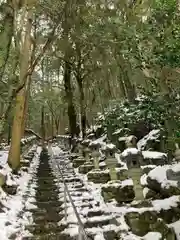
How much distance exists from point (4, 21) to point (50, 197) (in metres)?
5.70

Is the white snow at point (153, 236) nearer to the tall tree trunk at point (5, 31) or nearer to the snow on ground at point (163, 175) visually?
the snow on ground at point (163, 175)

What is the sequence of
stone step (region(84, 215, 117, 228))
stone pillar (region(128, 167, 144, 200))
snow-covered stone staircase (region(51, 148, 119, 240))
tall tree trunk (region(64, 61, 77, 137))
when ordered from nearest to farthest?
snow-covered stone staircase (region(51, 148, 119, 240)) < stone pillar (region(128, 167, 144, 200)) < stone step (region(84, 215, 117, 228)) < tall tree trunk (region(64, 61, 77, 137))

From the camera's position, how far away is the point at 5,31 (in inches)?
426

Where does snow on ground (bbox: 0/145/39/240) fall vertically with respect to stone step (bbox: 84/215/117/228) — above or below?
above

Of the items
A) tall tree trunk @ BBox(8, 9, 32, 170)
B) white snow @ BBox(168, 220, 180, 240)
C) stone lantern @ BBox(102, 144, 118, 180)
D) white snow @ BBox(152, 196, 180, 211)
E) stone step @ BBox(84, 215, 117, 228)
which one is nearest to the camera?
white snow @ BBox(168, 220, 180, 240)

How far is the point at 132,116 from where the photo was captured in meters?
14.9

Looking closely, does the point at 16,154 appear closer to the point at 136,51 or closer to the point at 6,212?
the point at 6,212

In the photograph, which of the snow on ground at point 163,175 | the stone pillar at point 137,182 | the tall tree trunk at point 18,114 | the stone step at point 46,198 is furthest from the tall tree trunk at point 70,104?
the snow on ground at point 163,175

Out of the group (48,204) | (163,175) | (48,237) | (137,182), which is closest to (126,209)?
(137,182)

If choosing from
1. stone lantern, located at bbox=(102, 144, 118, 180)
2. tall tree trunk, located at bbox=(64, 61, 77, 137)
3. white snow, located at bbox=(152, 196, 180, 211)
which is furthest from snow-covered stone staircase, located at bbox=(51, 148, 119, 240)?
tall tree trunk, located at bbox=(64, 61, 77, 137)

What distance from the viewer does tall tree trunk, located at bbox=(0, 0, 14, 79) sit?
34.6 ft

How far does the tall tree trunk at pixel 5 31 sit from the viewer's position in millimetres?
10531

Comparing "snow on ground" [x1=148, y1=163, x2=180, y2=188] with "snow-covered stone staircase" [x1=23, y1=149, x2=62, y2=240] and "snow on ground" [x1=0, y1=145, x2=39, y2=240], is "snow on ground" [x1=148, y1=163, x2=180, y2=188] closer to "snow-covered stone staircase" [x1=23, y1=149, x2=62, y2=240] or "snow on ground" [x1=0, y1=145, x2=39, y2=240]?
"snow-covered stone staircase" [x1=23, y1=149, x2=62, y2=240]

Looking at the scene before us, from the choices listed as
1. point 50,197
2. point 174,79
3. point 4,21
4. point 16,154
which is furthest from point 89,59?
point 174,79
